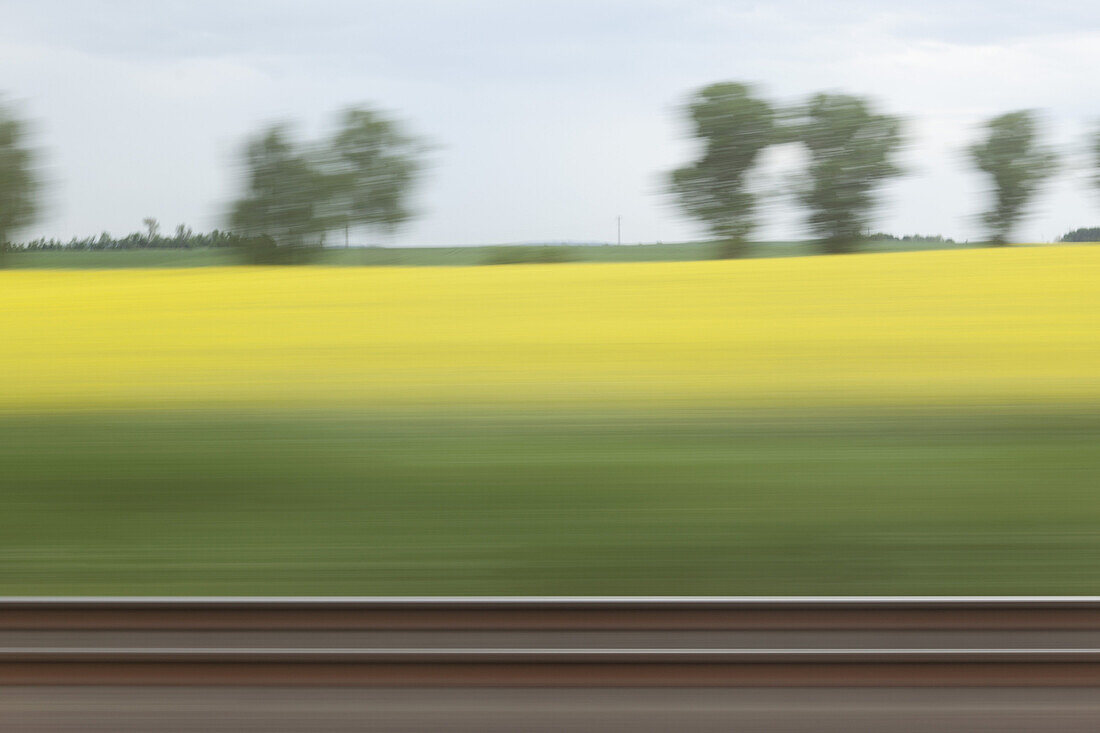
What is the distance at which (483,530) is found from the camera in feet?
18.4

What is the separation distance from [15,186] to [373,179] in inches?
272

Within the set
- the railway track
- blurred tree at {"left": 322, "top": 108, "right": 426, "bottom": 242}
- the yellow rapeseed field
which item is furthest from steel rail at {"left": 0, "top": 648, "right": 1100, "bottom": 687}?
blurred tree at {"left": 322, "top": 108, "right": 426, "bottom": 242}

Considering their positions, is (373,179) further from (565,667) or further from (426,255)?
(565,667)

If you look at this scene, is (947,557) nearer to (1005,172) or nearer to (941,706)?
(941,706)

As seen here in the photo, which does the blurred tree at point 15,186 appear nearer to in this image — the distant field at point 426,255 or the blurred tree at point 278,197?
the distant field at point 426,255

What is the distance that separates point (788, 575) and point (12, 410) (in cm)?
647

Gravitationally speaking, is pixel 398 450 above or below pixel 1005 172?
below

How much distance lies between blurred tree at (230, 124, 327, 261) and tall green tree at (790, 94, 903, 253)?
27.0 ft

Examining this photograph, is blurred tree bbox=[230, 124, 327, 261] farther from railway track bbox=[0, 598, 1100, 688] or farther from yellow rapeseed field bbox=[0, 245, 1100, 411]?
railway track bbox=[0, 598, 1100, 688]

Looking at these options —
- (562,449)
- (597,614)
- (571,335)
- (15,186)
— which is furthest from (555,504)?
(15,186)

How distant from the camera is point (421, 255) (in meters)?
18.1

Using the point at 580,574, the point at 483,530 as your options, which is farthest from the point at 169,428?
the point at 580,574

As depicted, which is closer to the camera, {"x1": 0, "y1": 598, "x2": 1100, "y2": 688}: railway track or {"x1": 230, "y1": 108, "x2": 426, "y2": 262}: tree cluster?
{"x1": 0, "y1": 598, "x2": 1100, "y2": 688}: railway track

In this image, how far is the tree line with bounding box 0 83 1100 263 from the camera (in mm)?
16219
